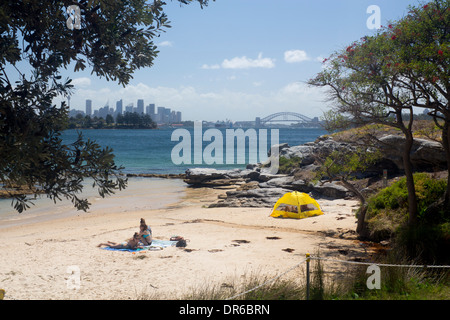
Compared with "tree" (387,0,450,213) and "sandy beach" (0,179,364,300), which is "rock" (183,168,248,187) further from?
"tree" (387,0,450,213)

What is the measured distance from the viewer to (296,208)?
57.8ft

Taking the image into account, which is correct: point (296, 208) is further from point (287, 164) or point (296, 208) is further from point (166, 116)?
point (166, 116)

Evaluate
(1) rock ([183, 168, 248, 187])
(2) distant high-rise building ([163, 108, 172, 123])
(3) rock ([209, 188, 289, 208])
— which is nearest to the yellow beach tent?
(3) rock ([209, 188, 289, 208])

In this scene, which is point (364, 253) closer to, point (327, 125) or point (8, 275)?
point (327, 125)

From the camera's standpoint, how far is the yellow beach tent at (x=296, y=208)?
17453 millimetres

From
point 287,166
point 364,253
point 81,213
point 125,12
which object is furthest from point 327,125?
point 287,166

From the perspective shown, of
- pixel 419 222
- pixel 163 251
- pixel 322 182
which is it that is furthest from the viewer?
pixel 322 182

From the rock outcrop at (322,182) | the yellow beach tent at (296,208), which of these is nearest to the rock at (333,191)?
the rock outcrop at (322,182)

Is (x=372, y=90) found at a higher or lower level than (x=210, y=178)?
higher

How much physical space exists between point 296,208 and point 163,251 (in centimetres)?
739

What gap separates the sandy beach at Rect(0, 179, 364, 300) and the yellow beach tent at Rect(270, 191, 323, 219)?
516 millimetres

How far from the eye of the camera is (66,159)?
4742 mm

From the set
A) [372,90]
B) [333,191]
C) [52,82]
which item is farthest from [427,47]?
[333,191]
